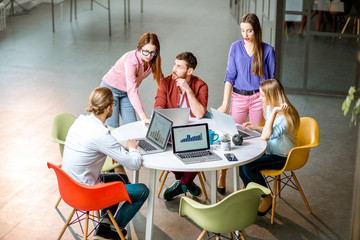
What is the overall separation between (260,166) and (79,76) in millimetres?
4938

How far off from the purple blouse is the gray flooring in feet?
3.35

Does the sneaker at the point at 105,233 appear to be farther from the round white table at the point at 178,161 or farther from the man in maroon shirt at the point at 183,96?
the man in maroon shirt at the point at 183,96

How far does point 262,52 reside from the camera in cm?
525

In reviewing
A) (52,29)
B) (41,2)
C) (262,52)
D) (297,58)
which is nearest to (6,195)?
(262,52)

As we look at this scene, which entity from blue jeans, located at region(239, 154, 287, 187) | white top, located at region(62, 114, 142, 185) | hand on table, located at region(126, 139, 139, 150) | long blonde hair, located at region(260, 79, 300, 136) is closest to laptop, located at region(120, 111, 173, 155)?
hand on table, located at region(126, 139, 139, 150)

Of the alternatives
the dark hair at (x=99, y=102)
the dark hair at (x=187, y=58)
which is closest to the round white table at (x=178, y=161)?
the dark hair at (x=99, y=102)

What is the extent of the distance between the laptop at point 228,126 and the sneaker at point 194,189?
2.31 feet

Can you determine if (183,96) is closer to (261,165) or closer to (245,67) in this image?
(245,67)

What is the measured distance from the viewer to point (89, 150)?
4105 mm

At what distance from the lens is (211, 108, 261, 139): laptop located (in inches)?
184

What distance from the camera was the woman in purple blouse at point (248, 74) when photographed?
17.1 ft

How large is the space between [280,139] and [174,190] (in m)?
1.13

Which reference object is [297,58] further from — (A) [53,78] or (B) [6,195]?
(B) [6,195]

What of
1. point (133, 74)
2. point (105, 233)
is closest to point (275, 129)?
point (133, 74)
